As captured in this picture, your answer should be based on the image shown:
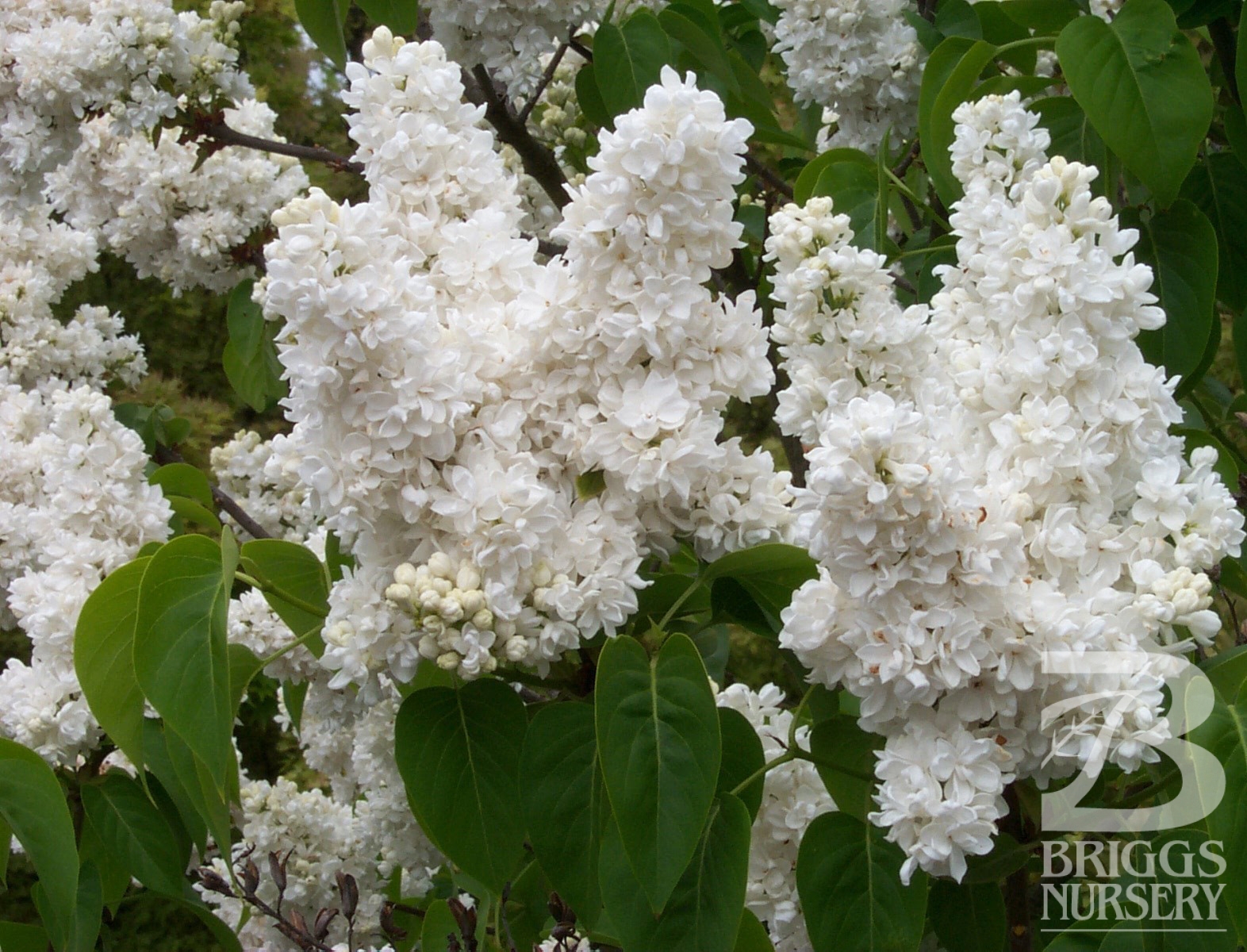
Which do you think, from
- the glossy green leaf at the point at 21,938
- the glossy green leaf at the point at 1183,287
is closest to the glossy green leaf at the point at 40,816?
the glossy green leaf at the point at 21,938

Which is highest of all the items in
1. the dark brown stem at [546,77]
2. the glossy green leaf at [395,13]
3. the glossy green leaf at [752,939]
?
the dark brown stem at [546,77]

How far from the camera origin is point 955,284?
4.83ft

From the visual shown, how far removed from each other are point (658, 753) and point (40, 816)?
2.46ft

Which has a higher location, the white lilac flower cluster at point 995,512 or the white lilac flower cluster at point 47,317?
the white lilac flower cluster at point 47,317

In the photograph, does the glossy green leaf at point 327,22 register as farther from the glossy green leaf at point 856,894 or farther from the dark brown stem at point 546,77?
the glossy green leaf at point 856,894

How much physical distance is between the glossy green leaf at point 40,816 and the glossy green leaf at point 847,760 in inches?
33.7

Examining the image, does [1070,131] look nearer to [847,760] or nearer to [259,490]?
[847,760]

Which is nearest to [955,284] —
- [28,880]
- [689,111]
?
[689,111]

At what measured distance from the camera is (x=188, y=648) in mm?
1224

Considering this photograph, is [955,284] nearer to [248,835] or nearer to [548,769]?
[548,769]

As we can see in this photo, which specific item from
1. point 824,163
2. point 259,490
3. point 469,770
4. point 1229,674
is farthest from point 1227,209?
point 259,490

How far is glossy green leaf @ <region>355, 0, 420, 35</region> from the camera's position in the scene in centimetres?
197

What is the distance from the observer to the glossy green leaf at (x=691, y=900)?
123cm

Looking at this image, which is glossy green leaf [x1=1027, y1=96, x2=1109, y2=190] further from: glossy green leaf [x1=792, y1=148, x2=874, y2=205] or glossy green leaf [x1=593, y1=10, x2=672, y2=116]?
glossy green leaf [x1=593, y1=10, x2=672, y2=116]
